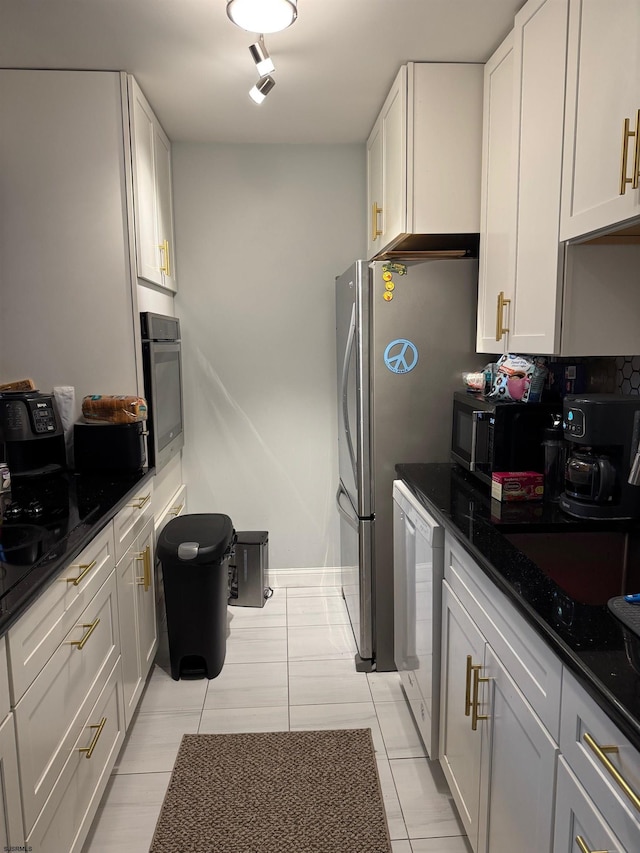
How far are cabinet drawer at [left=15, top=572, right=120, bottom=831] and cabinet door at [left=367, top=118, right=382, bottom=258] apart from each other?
2053 mm

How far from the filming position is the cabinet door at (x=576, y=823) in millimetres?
897

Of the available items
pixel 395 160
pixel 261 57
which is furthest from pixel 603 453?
pixel 261 57

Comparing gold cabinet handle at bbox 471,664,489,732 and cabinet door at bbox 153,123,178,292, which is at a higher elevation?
cabinet door at bbox 153,123,178,292

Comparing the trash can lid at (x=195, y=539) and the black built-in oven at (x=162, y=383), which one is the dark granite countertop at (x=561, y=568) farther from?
the black built-in oven at (x=162, y=383)

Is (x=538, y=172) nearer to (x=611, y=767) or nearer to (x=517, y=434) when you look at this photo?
(x=517, y=434)

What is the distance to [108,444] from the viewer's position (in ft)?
7.89

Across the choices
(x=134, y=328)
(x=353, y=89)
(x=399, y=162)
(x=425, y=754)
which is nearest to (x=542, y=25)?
(x=399, y=162)

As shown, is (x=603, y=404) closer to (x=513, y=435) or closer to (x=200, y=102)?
(x=513, y=435)

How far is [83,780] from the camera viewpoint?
1628mm

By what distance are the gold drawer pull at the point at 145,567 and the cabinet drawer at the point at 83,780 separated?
0.42m

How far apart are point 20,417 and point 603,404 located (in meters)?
1.95

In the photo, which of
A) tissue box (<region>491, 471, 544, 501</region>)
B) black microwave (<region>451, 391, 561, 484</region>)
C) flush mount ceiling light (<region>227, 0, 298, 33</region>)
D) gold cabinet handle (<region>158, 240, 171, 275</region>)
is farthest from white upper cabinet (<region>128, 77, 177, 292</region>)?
tissue box (<region>491, 471, 544, 501</region>)

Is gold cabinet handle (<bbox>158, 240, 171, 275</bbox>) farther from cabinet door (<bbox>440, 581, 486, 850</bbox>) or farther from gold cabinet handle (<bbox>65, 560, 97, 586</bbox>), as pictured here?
cabinet door (<bbox>440, 581, 486, 850</bbox>)

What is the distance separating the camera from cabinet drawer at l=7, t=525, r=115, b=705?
123cm
